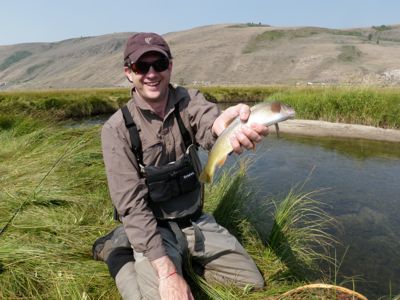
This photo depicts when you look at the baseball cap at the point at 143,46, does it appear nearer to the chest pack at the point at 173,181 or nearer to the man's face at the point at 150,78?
the man's face at the point at 150,78

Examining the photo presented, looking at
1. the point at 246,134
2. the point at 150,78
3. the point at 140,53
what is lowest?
the point at 246,134

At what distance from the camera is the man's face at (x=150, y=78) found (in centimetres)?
356

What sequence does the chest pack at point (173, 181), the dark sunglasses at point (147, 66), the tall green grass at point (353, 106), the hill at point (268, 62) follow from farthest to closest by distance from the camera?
the hill at point (268, 62)
the tall green grass at point (353, 106)
the chest pack at point (173, 181)
the dark sunglasses at point (147, 66)

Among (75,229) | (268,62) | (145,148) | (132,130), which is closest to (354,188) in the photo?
(75,229)

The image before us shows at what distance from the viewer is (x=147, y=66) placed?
3.56 metres

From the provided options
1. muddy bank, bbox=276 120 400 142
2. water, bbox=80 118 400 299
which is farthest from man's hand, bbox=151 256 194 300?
muddy bank, bbox=276 120 400 142

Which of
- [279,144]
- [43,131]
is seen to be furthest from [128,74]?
[279,144]

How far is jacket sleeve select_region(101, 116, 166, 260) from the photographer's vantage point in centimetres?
340

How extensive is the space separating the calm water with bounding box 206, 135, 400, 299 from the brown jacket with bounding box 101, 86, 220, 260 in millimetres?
3103

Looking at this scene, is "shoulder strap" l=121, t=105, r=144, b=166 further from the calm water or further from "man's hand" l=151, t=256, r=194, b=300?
the calm water

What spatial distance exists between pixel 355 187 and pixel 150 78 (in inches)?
284

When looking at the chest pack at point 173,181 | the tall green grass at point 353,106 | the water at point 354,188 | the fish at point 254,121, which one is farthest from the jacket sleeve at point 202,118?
the tall green grass at point 353,106

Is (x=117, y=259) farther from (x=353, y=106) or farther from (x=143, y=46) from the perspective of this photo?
(x=353, y=106)

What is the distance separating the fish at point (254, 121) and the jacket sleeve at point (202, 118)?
1.98 ft
